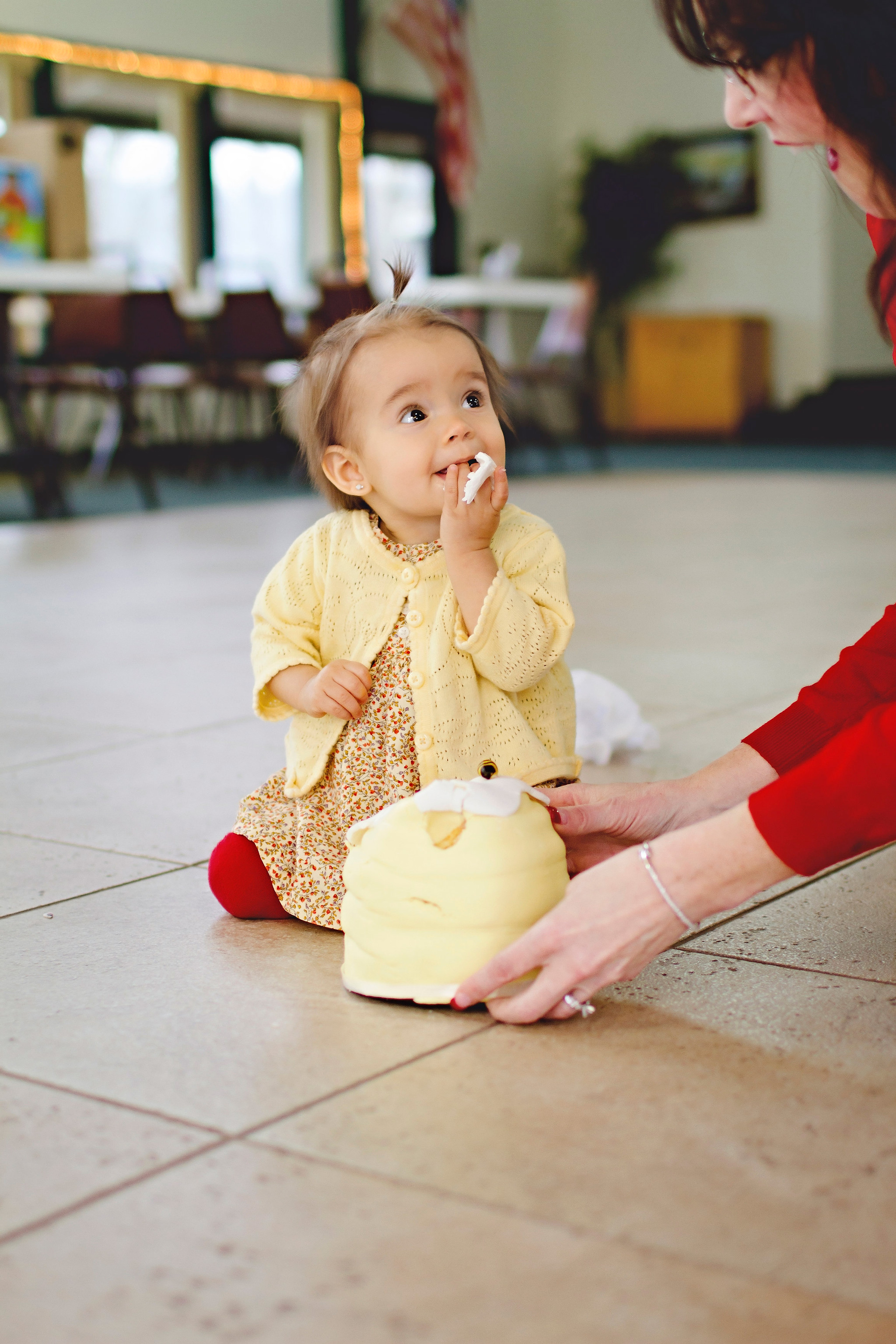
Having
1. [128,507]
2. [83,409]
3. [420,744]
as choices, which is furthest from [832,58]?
[83,409]

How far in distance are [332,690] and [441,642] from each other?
0.33ft

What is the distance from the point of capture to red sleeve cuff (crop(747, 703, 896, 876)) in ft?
3.05

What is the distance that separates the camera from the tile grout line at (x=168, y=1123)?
2.61 feet

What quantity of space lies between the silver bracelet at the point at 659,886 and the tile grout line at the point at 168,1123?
19cm

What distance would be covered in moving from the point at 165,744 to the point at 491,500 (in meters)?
0.93

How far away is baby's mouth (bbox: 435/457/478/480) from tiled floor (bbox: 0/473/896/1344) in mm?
408

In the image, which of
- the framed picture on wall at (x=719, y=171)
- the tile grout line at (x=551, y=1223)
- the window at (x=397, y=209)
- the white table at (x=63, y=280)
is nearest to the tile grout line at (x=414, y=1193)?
the tile grout line at (x=551, y=1223)

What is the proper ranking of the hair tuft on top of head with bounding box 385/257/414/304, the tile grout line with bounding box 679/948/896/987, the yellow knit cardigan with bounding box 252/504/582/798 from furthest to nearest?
1. the hair tuft on top of head with bounding box 385/257/414/304
2. the yellow knit cardigan with bounding box 252/504/582/798
3. the tile grout line with bounding box 679/948/896/987

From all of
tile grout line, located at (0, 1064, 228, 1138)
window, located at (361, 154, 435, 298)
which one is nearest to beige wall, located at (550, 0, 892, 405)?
window, located at (361, 154, 435, 298)

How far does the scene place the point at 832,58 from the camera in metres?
0.92

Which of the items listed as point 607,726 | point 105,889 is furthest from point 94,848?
point 607,726

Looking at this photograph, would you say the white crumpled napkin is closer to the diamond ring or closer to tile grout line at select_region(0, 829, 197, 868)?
tile grout line at select_region(0, 829, 197, 868)

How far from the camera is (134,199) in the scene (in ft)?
30.1

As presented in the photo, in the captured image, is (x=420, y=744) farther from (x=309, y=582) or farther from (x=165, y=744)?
(x=165, y=744)
